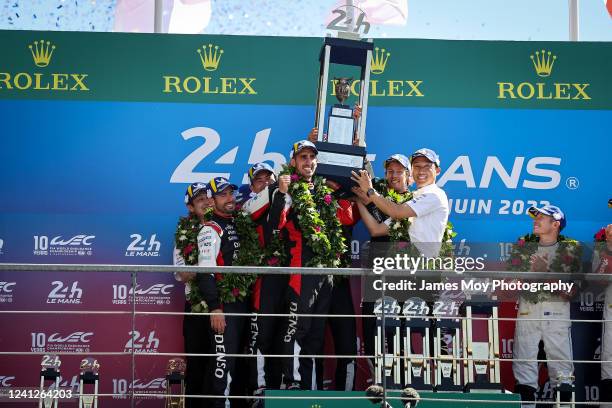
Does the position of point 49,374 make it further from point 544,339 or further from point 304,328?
point 544,339

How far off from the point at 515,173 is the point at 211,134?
233cm

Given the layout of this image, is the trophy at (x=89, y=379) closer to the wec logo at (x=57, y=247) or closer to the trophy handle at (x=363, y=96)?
the wec logo at (x=57, y=247)

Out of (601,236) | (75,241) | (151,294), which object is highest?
(601,236)

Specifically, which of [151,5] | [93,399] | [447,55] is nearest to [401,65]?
[447,55]

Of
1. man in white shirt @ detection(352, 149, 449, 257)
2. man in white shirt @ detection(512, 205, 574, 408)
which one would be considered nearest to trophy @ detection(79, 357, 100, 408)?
man in white shirt @ detection(352, 149, 449, 257)

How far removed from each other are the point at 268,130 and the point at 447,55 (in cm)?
150

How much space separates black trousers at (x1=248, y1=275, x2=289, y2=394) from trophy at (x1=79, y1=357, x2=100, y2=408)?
1011mm

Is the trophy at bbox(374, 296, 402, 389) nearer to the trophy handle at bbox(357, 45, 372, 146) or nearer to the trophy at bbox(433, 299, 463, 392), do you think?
the trophy at bbox(433, 299, 463, 392)

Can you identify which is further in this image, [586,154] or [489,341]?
[586,154]

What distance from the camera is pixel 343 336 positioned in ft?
20.3

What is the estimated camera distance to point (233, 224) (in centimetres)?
625

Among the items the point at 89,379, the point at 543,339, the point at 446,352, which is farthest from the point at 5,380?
the point at 543,339

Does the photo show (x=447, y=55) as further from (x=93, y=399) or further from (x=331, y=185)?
(x=93, y=399)

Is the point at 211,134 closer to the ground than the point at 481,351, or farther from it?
farther from it
